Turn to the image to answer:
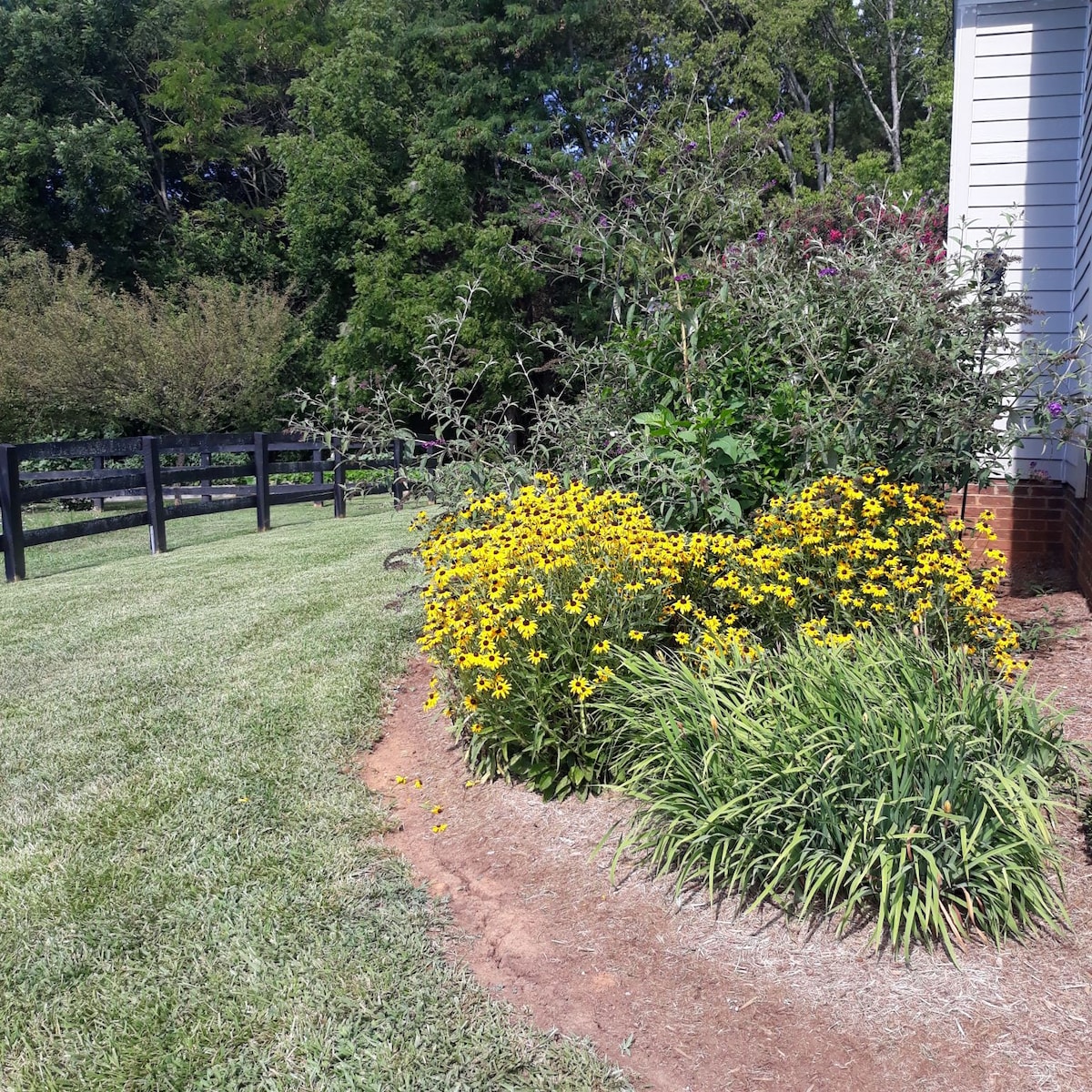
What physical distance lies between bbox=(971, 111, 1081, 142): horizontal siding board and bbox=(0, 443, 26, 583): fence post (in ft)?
25.6

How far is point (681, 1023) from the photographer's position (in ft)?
8.35

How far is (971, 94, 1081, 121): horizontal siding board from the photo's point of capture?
635cm

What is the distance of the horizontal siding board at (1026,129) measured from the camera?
635 cm

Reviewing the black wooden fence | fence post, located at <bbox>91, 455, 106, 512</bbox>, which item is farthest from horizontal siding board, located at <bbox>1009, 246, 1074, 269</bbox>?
fence post, located at <bbox>91, 455, 106, 512</bbox>

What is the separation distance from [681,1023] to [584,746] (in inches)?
52.0

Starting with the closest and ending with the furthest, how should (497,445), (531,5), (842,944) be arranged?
(842,944) → (497,445) → (531,5)

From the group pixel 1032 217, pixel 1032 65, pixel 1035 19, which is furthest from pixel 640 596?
pixel 1035 19

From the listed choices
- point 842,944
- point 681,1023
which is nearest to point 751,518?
point 842,944

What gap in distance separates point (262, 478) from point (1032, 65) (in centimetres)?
924

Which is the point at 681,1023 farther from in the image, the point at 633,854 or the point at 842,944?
the point at 633,854

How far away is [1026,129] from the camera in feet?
21.1

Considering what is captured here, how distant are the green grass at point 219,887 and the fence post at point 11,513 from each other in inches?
106

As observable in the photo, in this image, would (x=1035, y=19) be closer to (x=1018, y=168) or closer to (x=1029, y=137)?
(x=1029, y=137)

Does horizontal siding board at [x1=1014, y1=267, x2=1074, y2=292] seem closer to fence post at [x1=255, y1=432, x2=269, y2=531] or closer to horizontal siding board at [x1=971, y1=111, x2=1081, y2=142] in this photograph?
horizontal siding board at [x1=971, y1=111, x2=1081, y2=142]
